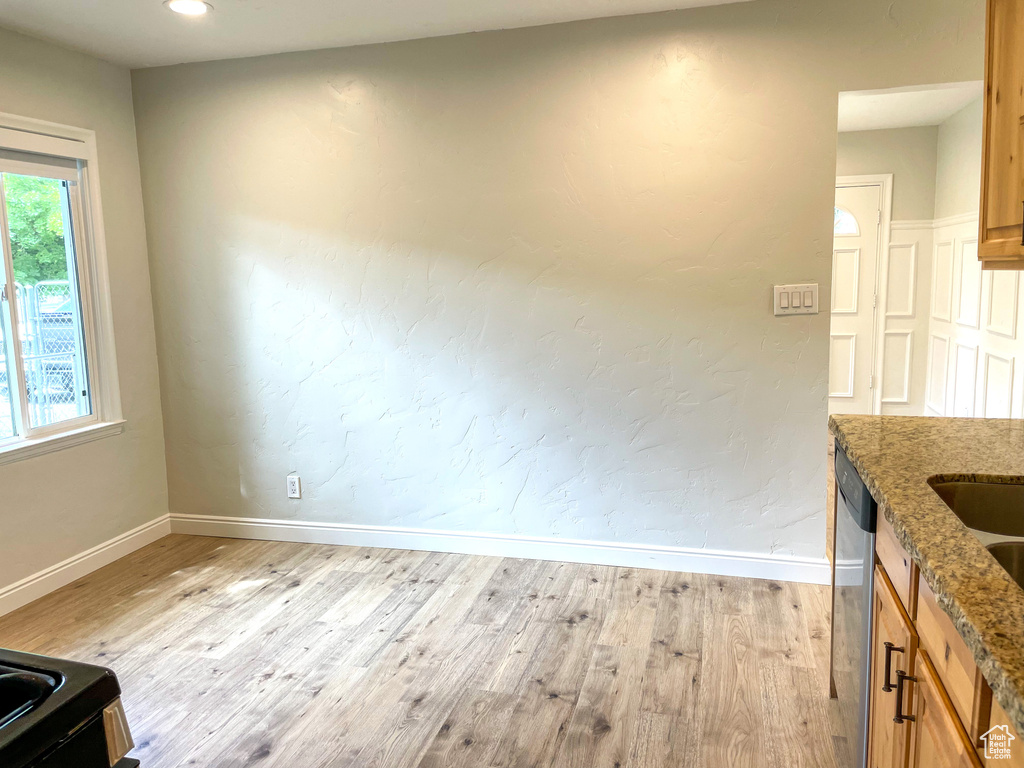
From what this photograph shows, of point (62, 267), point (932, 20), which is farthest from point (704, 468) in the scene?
point (62, 267)

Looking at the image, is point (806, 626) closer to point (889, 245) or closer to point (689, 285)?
point (689, 285)

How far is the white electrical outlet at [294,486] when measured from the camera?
12.1 ft

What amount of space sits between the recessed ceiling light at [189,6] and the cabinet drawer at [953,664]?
9.76 feet

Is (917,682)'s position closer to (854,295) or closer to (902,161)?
(854,295)

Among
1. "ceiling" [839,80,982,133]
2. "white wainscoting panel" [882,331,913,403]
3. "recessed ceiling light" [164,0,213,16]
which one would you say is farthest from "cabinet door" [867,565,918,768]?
"white wainscoting panel" [882,331,913,403]

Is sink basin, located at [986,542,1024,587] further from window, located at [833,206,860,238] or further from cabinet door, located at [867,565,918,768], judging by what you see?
window, located at [833,206,860,238]

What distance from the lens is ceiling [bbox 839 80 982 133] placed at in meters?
4.40

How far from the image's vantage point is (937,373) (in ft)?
18.2

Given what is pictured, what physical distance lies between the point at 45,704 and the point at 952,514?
4.45 ft

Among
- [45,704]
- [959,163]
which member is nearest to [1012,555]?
[45,704]

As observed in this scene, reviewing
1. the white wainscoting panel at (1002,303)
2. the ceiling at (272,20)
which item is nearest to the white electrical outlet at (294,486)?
the ceiling at (272,20)

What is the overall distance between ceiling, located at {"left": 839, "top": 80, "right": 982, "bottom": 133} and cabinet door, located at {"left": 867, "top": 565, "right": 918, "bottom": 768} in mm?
3454

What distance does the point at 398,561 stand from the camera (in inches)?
135

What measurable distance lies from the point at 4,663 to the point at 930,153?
20.8 feet
